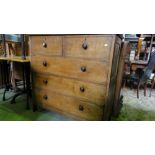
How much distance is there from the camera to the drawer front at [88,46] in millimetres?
1150

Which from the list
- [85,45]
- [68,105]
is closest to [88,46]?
[85,45]

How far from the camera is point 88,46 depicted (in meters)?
1.22

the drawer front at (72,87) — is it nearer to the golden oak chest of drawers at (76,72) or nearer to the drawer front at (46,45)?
the golden oak chest of drawers at (76,72)

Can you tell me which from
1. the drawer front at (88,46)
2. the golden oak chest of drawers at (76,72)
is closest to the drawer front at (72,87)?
the golden oak chest of drawers at (76,72)

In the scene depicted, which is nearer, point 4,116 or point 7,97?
point 4,116

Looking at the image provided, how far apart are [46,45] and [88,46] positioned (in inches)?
20.8

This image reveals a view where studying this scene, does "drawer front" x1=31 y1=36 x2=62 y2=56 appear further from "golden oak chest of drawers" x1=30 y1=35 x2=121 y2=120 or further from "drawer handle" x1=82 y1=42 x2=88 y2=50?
"drawer handle" x1=82 y1=42 x2=88 y2=50

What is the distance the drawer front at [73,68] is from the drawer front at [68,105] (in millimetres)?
287

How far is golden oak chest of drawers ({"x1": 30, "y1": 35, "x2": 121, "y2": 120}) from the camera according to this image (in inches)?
47.2

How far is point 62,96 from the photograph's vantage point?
153cm

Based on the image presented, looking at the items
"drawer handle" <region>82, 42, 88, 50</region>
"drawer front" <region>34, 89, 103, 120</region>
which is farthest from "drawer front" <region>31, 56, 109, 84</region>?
"drawer front" <region>34, 89, 103, 120</region>

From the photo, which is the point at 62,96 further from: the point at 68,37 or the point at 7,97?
the point at 7,97

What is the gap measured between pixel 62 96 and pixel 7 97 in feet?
4.35
